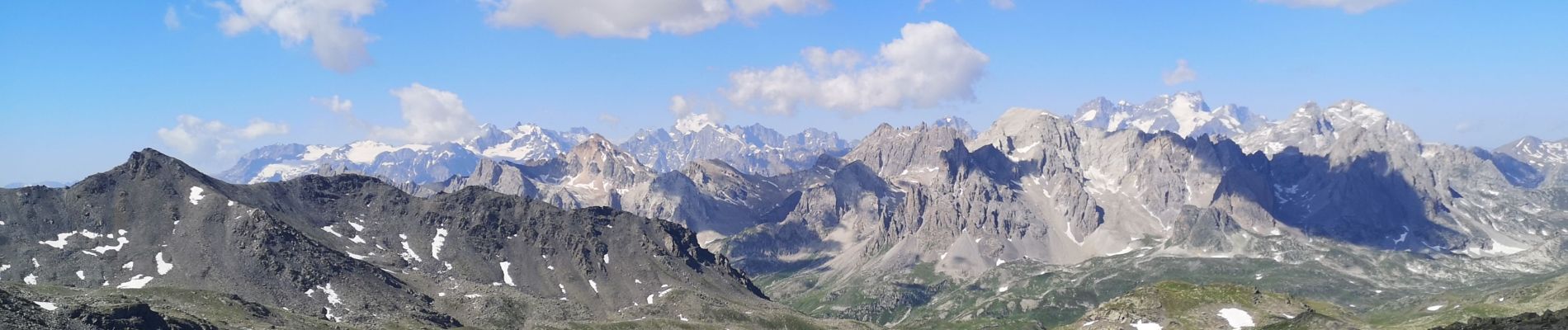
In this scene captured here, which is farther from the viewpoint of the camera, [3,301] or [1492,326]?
[3,301]

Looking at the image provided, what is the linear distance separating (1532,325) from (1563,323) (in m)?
6.51

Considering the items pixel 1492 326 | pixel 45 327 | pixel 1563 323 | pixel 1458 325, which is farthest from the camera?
pixel 45 327

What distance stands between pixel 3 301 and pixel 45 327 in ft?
34.5

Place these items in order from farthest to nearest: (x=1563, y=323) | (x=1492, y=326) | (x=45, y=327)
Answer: (x=45, y=327)
(x=1492, y=326)
(x=1563, y=323)

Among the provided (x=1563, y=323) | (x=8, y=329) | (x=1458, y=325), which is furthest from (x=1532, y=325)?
(x=8, y=329)

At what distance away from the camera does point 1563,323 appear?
152m

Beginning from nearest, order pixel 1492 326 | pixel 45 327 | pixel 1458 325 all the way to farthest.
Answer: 1. pixel 1492 326
2. pixel 1458 325
3. pixel 45 327

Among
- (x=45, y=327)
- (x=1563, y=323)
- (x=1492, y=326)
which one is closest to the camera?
(x=1563, y=323)

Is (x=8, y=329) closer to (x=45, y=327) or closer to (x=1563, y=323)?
(x=45, y=327)

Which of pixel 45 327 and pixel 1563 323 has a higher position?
pixel 45 327

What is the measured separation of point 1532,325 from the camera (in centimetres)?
15812

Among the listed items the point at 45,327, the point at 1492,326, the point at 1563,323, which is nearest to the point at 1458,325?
the point at 1492,326

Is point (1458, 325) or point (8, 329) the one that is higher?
point (8, 329)

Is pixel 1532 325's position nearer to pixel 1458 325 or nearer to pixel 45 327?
pixel 1458 325
